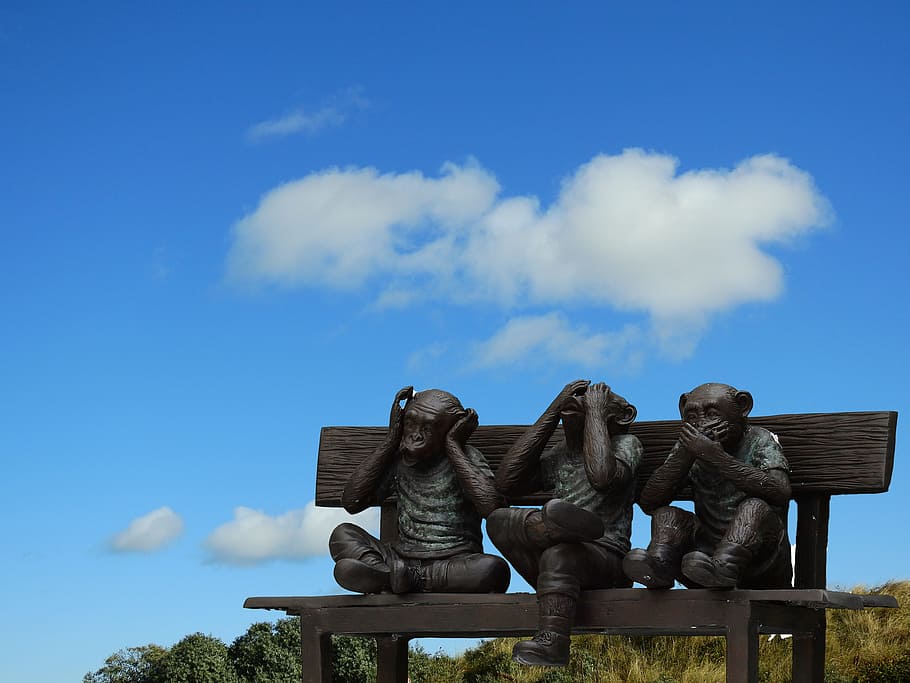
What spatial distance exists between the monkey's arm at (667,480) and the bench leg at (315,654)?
5.74 feet

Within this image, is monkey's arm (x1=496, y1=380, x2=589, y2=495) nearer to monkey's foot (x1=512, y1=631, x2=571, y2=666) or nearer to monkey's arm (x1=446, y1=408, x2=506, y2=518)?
monkey's arm (x1=446, y1=408, x2=506, y2=518)

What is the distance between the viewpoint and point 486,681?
36.4ft

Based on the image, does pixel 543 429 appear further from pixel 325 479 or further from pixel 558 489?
pixel 325 479

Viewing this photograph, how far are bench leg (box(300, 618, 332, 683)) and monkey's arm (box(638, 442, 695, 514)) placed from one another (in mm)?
1749

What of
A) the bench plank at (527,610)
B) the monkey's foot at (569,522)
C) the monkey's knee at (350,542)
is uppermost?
the monkey's foot at (569,522)

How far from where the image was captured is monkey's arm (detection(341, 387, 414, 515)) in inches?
261

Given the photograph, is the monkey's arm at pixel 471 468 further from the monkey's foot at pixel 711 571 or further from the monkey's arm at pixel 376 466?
the monkey's foot at pixel 711 571

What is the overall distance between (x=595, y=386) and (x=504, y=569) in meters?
1.02

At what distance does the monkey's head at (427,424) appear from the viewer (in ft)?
21.4

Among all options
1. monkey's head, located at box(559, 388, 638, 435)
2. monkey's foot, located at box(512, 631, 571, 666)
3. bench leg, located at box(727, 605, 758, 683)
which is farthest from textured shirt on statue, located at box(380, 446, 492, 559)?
bench leg, located at box(727, 605, 758, 683)

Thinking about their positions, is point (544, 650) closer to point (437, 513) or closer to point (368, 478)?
point (437, 513)

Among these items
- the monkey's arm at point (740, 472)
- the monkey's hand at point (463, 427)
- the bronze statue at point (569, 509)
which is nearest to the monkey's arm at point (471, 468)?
the monkey's hand at point (463, 427)

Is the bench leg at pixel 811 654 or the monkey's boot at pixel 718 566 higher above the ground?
the monkey's boot at pixel 718 566

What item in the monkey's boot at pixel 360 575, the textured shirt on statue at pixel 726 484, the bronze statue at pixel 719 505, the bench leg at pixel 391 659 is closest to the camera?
the bronze statue at pixel 719 505
